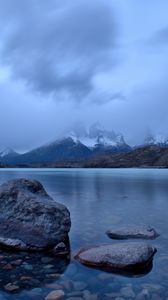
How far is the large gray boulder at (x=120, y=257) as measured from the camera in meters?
13.7

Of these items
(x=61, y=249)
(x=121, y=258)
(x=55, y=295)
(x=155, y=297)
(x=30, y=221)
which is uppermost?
(x=30, y=221)

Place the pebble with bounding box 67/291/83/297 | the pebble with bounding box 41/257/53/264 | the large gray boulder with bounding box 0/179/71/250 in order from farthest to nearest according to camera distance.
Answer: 1. the large gray boulder with bounding box 0/179/71/250
2. the pebble with bounding box 41/257/53/264
3. the pebble with bounding box 67/291/83/297

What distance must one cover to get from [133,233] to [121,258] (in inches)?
225

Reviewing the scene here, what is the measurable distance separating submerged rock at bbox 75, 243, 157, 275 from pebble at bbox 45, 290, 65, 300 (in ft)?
9.35

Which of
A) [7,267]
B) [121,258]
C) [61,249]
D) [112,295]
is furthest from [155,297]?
[61,249]

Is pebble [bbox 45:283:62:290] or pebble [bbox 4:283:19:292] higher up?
pebble [bbox 4:283:19:292]

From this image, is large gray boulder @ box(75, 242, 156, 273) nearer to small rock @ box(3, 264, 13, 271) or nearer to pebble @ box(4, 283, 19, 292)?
small rock @ box(3, 264, 13, 271)

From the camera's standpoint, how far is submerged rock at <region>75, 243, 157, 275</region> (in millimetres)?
13641

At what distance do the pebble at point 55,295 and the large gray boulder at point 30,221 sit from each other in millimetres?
5353

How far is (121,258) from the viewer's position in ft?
45.9

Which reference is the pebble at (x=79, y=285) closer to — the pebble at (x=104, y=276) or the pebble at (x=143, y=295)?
the pebble at (x=104, y=276)

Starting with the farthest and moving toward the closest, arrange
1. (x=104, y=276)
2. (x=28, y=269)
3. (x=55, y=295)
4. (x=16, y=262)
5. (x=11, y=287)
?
1. (x=16, y=262)
2. (x=28, y=269)
3. (x=104, y=276)
4. (x=11, y=287)
5. (x=55, y=295)

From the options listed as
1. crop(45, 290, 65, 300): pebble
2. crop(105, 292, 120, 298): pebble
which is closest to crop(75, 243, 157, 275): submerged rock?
crop(105, 292, 120, 298): pebble

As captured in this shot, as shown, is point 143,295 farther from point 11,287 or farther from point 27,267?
point 27,267
